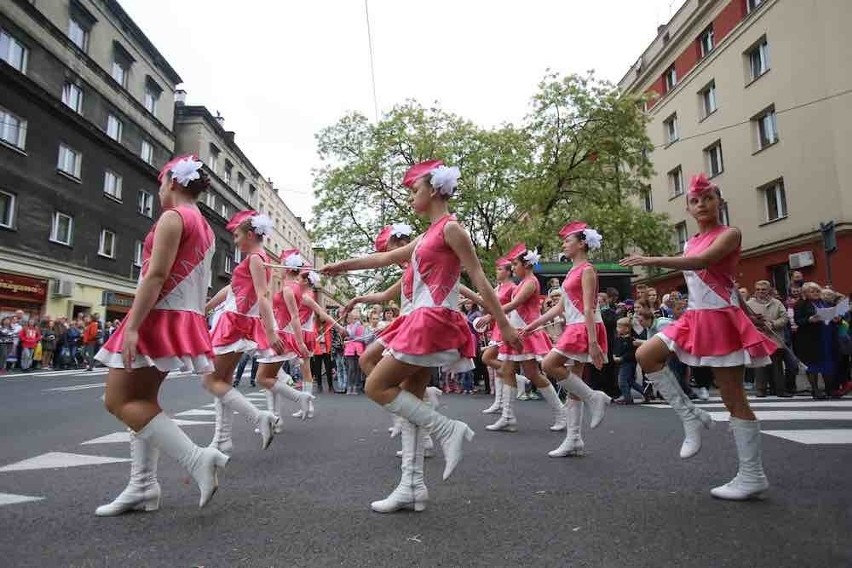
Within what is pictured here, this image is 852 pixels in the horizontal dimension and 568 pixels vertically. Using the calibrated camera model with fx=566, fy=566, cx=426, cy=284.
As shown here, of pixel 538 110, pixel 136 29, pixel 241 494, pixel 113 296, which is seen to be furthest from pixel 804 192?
pixel 136 29

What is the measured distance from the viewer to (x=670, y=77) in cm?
2873

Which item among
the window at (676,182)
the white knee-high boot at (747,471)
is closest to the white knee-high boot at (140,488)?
the white knee-high boot at (747,471)

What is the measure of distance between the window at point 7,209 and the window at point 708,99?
92.6ft

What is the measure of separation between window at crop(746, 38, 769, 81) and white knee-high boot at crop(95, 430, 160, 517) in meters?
24.5

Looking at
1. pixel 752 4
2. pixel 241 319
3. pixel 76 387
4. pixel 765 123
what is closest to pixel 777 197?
pixel 765 123

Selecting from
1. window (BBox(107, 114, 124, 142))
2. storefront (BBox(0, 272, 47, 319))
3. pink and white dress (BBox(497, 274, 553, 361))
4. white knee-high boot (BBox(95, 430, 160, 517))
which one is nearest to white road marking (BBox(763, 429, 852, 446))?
pink and white dress (BBox(497, 274, 553, 361))

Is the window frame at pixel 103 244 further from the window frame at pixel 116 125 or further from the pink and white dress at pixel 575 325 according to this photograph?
the pink and white dress at pixel 575 325

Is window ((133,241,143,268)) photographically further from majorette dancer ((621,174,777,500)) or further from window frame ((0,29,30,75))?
majorette dancer ((621,174,777,500))

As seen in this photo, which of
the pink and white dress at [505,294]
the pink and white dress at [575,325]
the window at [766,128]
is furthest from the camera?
the window at [766,128]

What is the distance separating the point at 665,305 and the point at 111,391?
10664 mm

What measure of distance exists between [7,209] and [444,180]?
900 inches

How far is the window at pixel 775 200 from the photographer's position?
2095 centimetres

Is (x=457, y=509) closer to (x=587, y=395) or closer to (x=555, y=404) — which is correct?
(x=587, y=395)

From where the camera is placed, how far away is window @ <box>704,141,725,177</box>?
79.8ft
